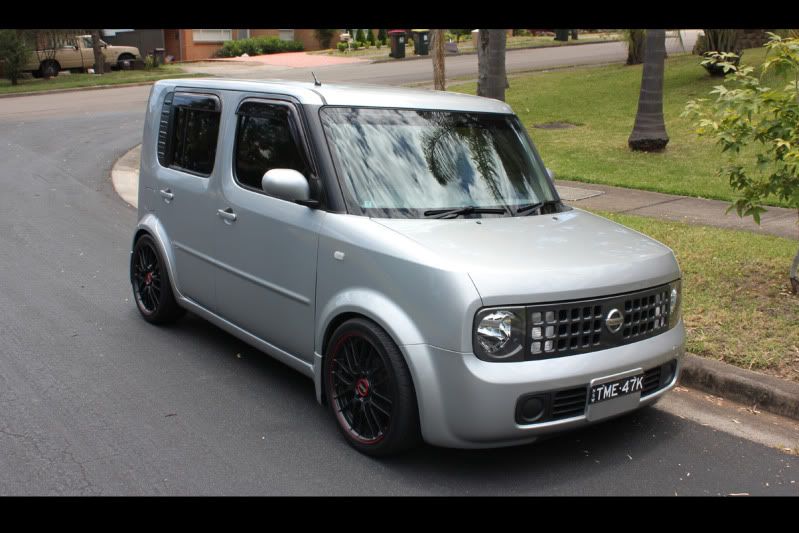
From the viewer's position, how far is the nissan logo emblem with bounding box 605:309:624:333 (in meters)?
4.40

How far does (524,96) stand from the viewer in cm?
2134

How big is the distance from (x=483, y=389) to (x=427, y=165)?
157 cm

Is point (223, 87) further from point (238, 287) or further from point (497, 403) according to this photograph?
point (497, 403)

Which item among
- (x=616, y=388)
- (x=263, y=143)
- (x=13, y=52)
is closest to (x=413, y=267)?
(x=616, y=388)

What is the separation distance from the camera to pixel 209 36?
44.3 metres

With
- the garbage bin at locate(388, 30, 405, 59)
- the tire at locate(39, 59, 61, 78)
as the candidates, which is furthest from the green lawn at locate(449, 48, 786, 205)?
the tire at locate(39, 59, 61, 78)

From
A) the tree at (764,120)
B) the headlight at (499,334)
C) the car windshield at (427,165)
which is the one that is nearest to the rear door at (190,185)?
the car windshield at (427,165)

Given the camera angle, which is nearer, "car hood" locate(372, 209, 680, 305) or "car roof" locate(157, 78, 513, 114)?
"car hood" locate(372, 209, 680, 305)

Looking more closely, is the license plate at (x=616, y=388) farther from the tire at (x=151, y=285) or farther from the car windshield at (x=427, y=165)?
the tire at (x=151, y=285)

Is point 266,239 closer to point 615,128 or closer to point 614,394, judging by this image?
point 614,394

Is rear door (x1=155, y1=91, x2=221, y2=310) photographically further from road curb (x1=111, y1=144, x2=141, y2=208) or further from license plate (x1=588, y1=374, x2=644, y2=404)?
road curb (x1=111, y1=144, x2=141, y2=208)

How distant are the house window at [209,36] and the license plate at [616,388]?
139ft

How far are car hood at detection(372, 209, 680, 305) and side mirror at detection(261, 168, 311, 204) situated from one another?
0.52 metres

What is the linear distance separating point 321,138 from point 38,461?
2293 millimetres
